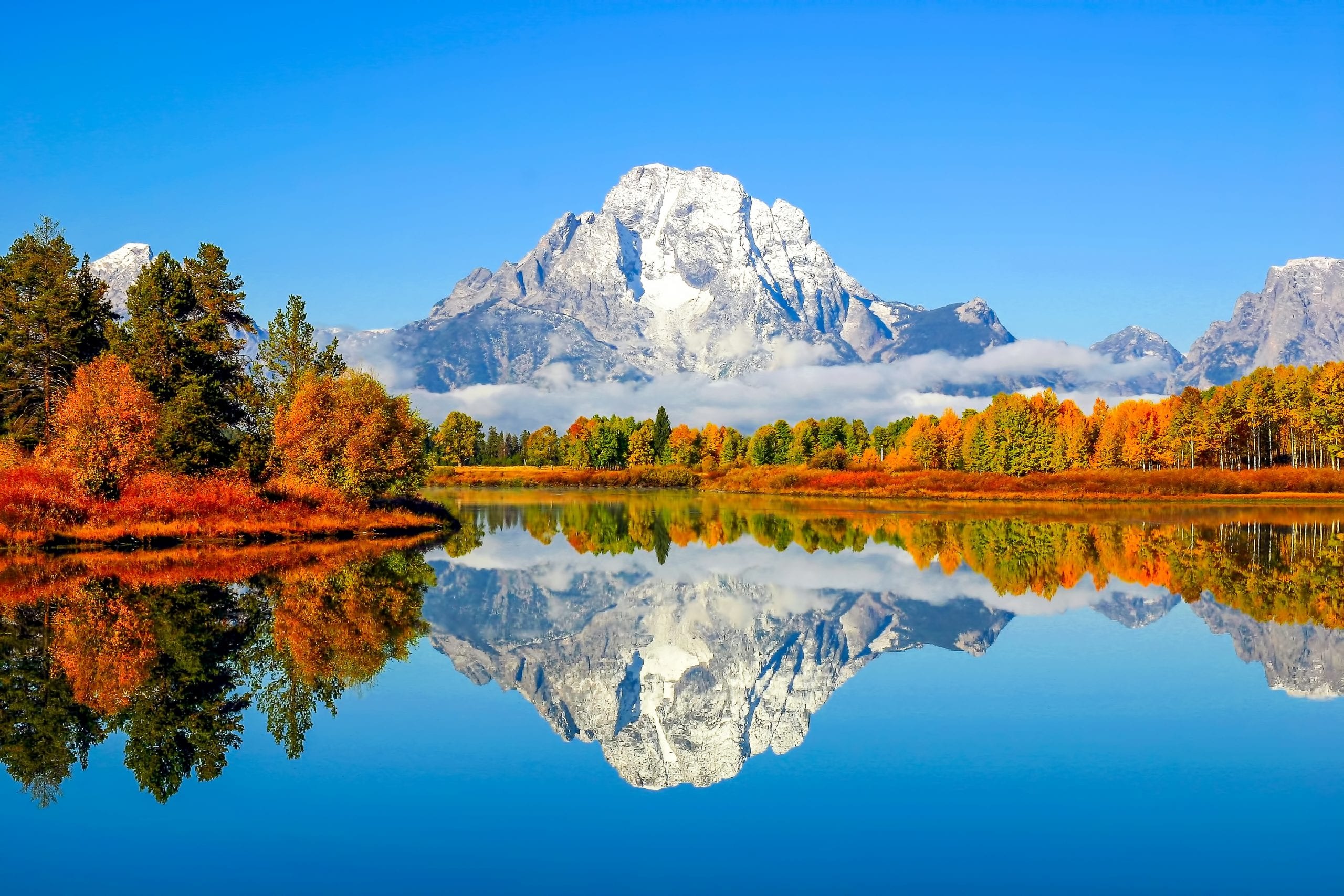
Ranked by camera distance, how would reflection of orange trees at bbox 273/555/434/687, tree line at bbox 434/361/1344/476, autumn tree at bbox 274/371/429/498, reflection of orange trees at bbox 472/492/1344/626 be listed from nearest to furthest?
reflection of orange trees at bbox 273/555/434/687 < reflection of orange trees at bbox 472/492/1344/626 < autumn tree at bbox 274/371/429/498 < tree line at bbox 434/361/1344/476

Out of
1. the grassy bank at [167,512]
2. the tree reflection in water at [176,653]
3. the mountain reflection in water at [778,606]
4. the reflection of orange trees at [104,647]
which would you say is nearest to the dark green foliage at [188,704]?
the tree reflection in water at [176,653]

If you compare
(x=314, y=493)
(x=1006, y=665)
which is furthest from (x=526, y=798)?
(x=314, y=493)

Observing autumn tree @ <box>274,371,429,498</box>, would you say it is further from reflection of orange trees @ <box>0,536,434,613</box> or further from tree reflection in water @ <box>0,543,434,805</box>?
tree reflection in water @ <box>0,543,434,805</box>

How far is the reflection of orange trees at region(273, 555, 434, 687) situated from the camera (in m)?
20.6

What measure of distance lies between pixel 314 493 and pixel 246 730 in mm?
39327

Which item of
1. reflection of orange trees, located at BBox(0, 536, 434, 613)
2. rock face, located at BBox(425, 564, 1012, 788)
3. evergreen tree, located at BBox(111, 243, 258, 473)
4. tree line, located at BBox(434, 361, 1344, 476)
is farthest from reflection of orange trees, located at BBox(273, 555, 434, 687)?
tree line, located at BBox(434, 361, 1344, 476)

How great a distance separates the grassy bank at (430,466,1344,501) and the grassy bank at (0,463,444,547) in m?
70.3

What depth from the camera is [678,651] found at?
76.5ft

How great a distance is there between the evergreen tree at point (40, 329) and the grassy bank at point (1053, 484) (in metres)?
79.8

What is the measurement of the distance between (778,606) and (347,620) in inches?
491

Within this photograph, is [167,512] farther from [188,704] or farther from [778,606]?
[188,704]

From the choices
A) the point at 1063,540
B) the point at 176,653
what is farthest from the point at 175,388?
the point at 1063,540

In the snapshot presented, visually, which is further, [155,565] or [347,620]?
[155,565]

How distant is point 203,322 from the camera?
52.3m
